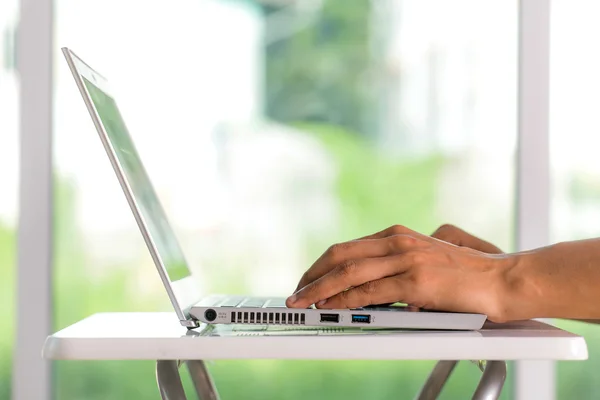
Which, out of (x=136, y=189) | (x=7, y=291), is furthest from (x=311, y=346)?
(x=7, y=291)

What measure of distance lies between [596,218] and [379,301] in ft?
6.54

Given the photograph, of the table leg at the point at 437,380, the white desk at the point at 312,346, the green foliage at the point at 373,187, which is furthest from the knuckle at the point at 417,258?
the green foliage at the point at 373,187

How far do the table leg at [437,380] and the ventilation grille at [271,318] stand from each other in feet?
1.90

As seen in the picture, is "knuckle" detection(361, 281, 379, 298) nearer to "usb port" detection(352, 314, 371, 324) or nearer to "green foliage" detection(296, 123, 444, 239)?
"usb port" detection(352, 314, 371, 324)

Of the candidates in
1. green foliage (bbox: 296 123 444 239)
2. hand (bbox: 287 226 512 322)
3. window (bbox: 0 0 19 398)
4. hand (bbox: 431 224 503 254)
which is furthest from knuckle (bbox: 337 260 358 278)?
window (bbox: 0 0 19 398)

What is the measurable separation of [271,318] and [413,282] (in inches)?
7.6

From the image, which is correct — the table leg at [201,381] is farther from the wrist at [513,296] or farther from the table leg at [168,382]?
the wrist at [513,296]

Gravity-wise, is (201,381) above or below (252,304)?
below

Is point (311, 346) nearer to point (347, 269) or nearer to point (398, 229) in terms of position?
point (347, 269)

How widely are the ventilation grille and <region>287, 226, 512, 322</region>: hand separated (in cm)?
2

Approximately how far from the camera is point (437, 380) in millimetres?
1605

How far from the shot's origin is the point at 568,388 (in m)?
2.86

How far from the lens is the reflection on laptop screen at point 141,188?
1291 millimetres

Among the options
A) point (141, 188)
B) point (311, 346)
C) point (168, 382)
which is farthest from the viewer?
point (141, 188)
